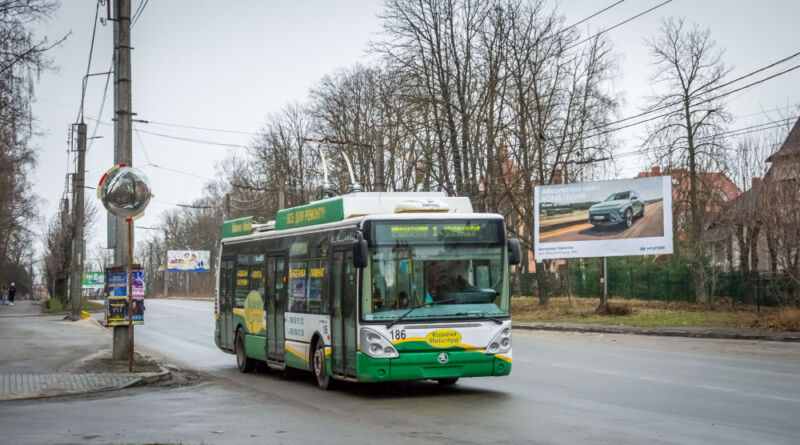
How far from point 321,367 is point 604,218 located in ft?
83.1

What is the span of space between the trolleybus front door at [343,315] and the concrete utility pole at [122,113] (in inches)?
261

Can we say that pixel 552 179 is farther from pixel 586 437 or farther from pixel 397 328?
pixel 586 437

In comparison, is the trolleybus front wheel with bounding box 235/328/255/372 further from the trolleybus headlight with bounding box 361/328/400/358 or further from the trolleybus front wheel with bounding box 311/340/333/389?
the trolleybus headlight with bounding box 361/328/400/358

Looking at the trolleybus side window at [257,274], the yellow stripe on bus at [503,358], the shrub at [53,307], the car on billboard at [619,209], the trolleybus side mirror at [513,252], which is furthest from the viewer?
the shrub at [53,307]

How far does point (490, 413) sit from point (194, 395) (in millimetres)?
5382

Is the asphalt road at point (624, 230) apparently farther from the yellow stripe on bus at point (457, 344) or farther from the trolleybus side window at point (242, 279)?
the yellow stripe on bus at point (457, 344)

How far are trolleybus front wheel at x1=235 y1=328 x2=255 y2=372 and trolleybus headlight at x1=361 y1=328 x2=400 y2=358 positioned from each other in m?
6.25

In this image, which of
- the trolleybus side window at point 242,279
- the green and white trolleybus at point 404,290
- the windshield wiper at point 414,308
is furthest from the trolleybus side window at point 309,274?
the trolleybus side window at point 242,279

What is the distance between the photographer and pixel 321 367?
15.4 meters

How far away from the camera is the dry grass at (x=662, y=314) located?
1176 inches

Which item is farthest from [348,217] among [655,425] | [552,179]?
[552,179]

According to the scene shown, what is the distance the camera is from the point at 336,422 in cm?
1126

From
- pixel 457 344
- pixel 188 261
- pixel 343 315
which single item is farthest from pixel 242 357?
pixel 188 261

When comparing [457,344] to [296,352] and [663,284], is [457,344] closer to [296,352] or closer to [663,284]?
[296,352]
